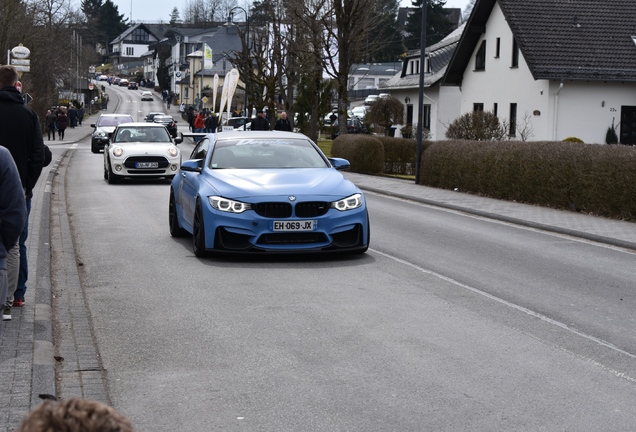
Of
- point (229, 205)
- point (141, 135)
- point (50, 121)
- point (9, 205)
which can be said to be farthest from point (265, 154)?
point (50, 121)

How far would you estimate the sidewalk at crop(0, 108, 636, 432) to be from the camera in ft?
19.4

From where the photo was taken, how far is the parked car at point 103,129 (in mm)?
43156

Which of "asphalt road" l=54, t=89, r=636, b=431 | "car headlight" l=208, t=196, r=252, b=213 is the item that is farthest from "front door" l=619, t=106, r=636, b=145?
"car headlight" l=208, t=196, r=252, b=213

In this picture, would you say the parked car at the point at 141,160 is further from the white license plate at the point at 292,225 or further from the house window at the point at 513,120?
the house window at the point at 513,120

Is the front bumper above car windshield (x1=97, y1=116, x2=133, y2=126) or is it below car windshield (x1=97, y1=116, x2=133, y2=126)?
below

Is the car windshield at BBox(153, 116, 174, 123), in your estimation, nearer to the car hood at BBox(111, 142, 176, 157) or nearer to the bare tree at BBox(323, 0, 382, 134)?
the bare tree at BBox(323, 0, 382, 134)

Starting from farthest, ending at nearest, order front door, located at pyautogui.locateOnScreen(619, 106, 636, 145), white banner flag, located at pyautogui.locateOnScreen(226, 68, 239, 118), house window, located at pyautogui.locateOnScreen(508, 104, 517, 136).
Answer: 1. white banner flag, located at pyautogui.locateOnScreen(226, 68, 239, 118)
2. house window, located at pyautogui.locateOnScreen(508, 104, 517, 136)
3. front door, located at pyautogui.locateOnScreen(619, 106, 636, 145)

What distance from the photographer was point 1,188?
5.00 meters

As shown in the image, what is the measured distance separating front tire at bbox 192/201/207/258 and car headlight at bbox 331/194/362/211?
1.53 m

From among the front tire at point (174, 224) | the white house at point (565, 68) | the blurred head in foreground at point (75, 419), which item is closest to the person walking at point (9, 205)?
the blurred head in foreground at point (75, 419)

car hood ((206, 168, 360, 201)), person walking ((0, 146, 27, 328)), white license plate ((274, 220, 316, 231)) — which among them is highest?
person walking ((0, 146, 27, 328))

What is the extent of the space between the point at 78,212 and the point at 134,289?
8.44m

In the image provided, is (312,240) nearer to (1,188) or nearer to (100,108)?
(1,188)

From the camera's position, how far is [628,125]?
41156 mm
